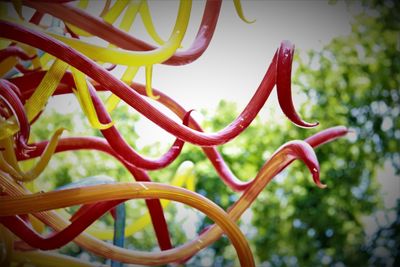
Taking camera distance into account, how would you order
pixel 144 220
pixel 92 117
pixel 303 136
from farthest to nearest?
pixel 303 136 < pixel 144 220 < pixel 92 117

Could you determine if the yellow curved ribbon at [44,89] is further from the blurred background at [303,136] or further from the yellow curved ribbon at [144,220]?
the blurred background at [303,136]

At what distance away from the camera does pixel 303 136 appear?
2.55 m

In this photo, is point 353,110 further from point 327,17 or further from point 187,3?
point 187,3

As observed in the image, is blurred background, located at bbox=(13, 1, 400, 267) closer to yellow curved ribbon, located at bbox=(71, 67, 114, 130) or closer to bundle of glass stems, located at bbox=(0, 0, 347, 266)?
bundle of glass stems, located at bbox=(0, 0, 347, 266)

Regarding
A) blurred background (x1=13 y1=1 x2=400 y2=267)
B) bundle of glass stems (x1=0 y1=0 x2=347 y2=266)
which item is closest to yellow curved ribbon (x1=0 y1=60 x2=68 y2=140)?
bundle of glass stems (x1=0 y1=0 x2=347 y2=266)

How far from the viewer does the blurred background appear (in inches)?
73.5

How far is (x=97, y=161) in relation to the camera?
2.53 m

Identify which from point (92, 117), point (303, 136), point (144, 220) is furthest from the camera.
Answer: point (303, 136)

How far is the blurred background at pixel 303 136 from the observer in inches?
73.5

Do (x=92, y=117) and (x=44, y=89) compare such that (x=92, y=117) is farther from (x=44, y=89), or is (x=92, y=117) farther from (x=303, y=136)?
(x=303, y=136)

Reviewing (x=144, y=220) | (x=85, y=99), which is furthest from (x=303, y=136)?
(x=85, y=99)

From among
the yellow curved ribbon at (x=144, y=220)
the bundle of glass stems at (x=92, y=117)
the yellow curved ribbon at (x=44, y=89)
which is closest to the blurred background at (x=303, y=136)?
the yellow curved ribbon at (x=144, y=220)

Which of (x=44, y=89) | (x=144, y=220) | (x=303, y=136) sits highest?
(x=303, y=136)

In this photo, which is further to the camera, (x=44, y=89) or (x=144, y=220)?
(x=144, y=220)
